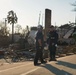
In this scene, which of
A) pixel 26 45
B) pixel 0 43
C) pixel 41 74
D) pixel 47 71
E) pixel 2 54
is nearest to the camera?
pixel 41 74

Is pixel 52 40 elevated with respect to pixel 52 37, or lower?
lower

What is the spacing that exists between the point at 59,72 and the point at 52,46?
202 inches

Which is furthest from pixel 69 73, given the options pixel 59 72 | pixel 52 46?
pixel 52 46

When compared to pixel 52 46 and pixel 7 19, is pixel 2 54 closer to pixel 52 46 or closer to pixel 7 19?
pixel 52 46

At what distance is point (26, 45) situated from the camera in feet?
184

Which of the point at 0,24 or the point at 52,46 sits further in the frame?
the point at 0,24

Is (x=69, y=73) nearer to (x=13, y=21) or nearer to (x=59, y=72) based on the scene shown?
(x=59, y=72)

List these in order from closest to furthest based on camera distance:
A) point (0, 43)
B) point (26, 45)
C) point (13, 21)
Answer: point (26, 45) < point (0, 43) < point (13, 21)

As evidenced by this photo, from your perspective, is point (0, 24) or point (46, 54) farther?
point (0, 24)

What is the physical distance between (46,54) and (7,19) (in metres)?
67.9

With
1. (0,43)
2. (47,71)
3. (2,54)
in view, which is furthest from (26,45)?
(47,71)

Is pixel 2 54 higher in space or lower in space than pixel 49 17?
lower

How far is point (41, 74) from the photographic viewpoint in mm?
11008

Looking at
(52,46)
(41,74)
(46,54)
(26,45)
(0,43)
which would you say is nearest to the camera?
(41,74)
